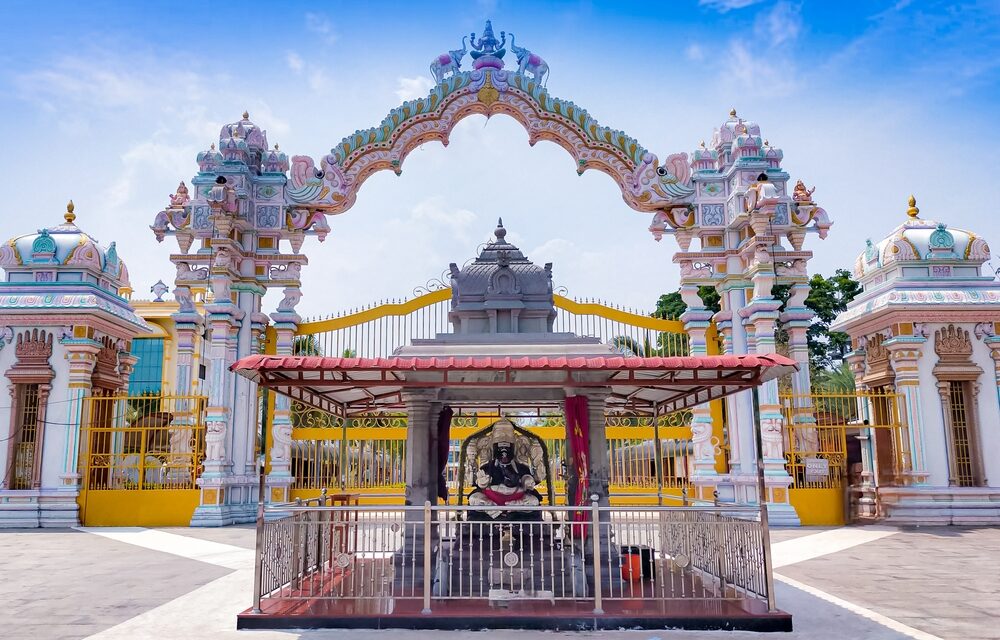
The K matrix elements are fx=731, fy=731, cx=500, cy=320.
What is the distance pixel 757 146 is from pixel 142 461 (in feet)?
48.1

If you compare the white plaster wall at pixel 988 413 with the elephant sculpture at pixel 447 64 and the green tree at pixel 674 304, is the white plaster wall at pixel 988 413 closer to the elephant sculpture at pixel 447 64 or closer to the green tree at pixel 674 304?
the elephant sculpture at pixel 447 64

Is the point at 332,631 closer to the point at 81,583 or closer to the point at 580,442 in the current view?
the point at 580,442

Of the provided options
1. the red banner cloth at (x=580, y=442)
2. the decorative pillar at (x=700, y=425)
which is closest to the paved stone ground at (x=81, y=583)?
the red banner cloth at (x=580, y=442)

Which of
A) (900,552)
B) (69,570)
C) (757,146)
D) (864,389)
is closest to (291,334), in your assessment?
(69,570)

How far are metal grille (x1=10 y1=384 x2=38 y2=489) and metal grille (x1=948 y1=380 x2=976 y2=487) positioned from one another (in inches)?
762

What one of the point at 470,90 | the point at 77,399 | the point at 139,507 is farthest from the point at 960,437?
the point at 77,399

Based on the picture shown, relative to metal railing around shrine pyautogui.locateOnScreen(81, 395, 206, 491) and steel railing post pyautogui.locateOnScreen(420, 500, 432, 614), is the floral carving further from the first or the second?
metal railing around shrine pyautogui.locateOnScreen(81, 395, 206, 491)

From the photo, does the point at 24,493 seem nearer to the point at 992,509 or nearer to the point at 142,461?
the point at 142,461

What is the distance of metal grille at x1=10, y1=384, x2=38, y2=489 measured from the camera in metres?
15.8

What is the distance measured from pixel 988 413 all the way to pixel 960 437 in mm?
727

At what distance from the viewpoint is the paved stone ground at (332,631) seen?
640 cm

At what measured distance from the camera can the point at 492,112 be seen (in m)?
16.6

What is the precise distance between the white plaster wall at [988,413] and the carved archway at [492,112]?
6.91m

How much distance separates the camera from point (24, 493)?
15172 millimetres
